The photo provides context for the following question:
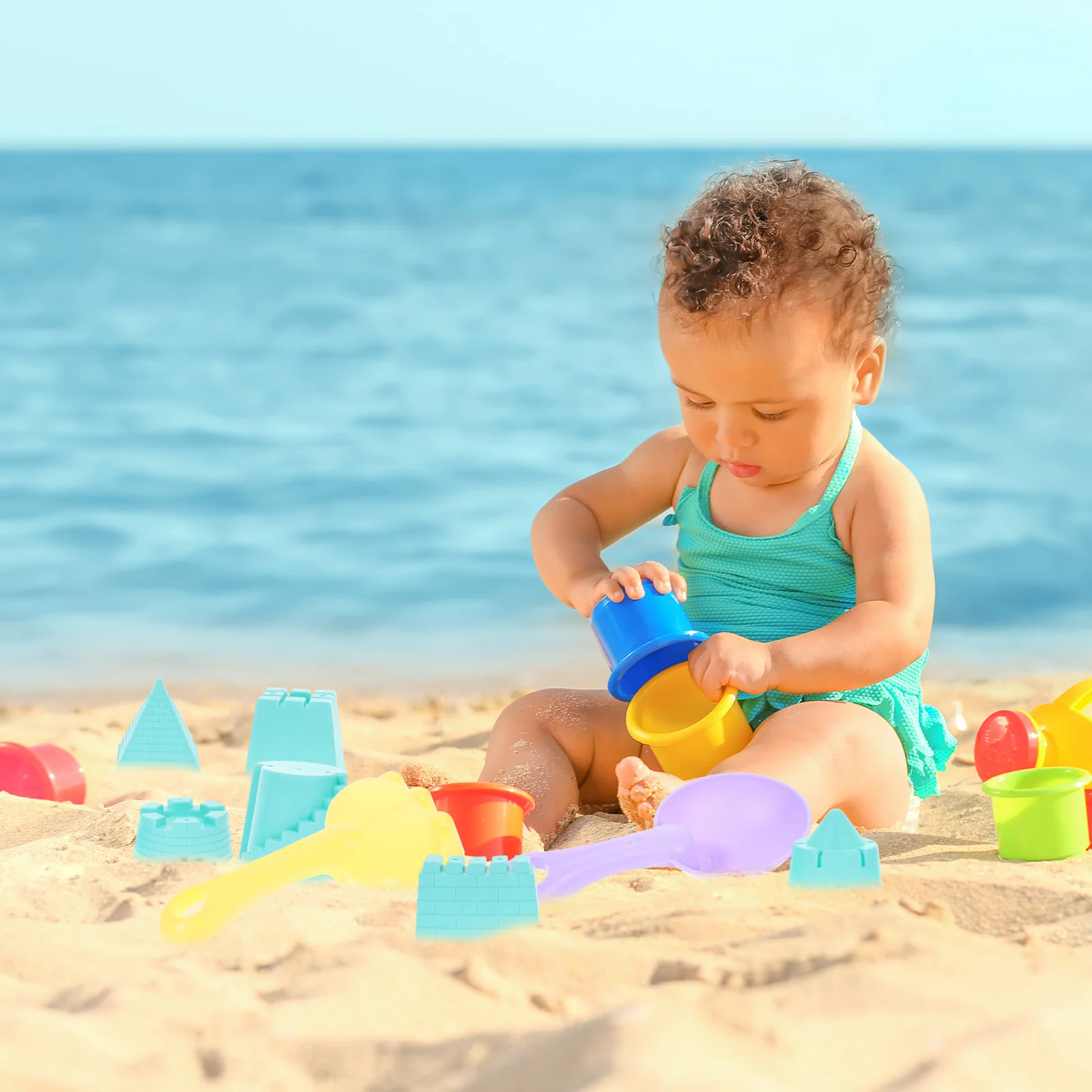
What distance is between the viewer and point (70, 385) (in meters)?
9.06

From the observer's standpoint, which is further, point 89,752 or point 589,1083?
point 89,752

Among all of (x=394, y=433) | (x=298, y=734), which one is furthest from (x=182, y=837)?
(x=394, y=433)

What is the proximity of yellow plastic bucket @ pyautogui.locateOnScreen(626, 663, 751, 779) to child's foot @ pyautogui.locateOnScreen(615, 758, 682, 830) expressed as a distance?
0.41ft

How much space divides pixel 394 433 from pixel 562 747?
5.80 metres

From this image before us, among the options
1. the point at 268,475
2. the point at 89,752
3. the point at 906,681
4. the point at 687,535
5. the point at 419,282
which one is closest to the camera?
the point at 906,681

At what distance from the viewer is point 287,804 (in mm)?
1987

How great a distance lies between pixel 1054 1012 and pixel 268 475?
5992 millimetres

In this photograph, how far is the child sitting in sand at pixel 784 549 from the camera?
210 cm

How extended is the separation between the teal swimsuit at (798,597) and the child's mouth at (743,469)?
0.45 ft

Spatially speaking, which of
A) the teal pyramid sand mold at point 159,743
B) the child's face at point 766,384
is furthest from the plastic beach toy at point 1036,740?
the teal pyramid sand mold at point 159,743

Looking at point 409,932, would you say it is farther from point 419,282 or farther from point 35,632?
point 419,282

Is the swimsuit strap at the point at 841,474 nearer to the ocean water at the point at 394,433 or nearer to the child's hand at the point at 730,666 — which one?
Result: the ocean water at the point at 394,433

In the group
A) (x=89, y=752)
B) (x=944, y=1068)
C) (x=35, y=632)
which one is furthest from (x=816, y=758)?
(x=35, y=632)

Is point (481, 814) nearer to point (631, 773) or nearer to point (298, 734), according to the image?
point (631, 773)
